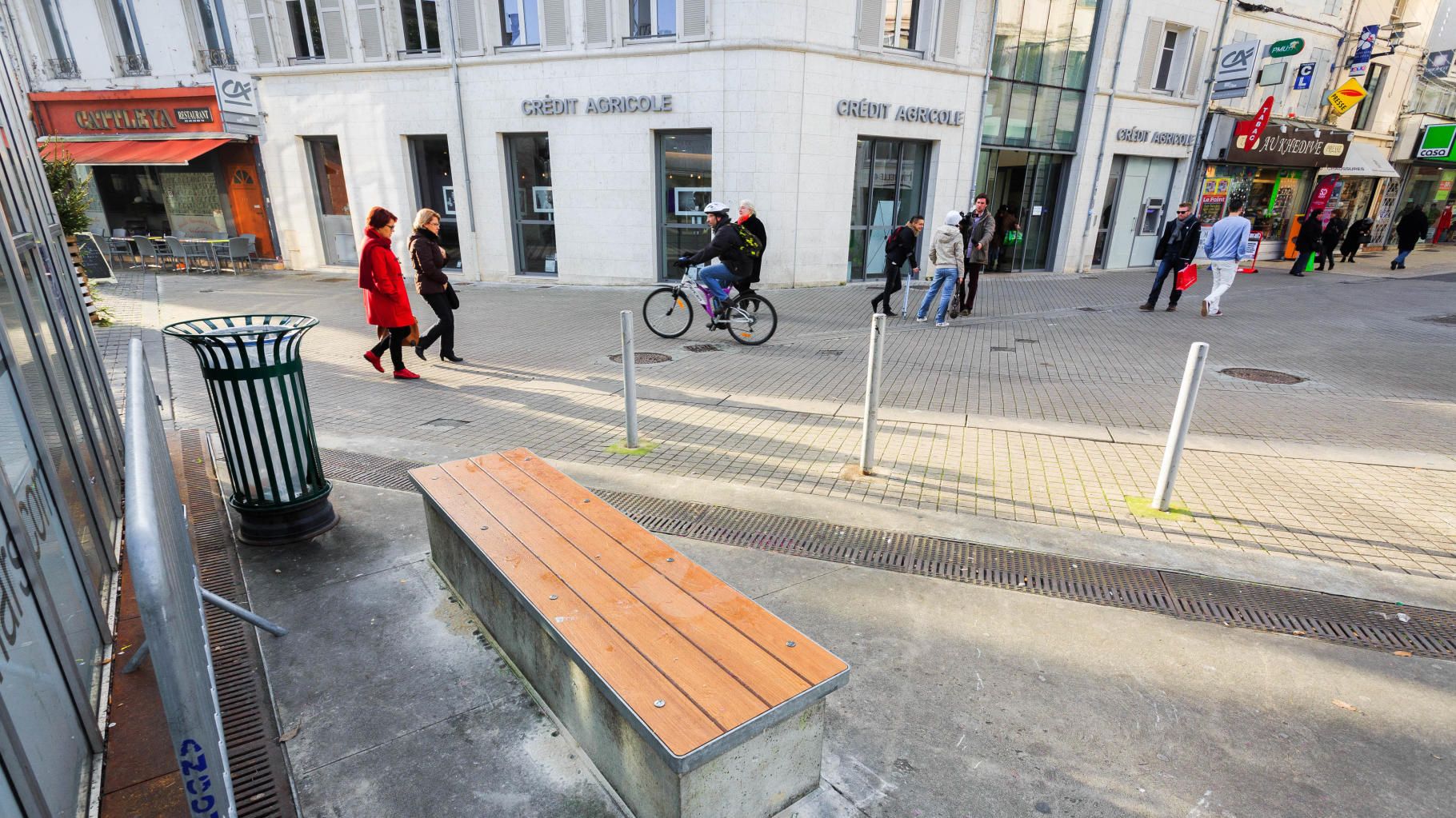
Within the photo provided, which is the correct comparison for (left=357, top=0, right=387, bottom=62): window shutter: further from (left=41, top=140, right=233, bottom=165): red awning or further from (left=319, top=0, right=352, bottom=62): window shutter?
(left=41, top=140, right=233, bottom=165): red awning

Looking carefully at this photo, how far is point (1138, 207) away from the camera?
2022cm

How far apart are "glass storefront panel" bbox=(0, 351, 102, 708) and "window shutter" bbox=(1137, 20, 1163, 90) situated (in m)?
22.5

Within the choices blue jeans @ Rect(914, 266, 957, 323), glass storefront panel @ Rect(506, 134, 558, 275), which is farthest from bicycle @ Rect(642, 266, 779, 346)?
glass storefront panel @ Rect(506, 134, 558, 275)

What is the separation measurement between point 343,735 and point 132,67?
75.6ft

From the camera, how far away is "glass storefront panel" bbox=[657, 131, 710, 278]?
14500 mm

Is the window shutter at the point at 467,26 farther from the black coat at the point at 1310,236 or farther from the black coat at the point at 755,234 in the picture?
the black coat at the point at 1310,236

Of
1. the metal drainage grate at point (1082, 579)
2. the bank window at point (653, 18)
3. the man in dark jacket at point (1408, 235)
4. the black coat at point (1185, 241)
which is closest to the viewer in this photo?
the metal drainage grate at point (1082, 579)

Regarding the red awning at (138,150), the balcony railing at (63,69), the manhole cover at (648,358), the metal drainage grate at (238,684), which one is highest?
the balcony railing at (63,69)

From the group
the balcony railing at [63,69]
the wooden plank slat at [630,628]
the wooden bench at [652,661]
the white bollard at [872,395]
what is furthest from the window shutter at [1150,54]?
the balcony railing at [63,69]

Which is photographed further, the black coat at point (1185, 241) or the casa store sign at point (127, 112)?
the casa store sign at point (127, 112)

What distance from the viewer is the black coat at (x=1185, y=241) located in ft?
40.2

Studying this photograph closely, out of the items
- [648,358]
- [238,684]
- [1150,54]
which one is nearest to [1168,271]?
[1150,54]

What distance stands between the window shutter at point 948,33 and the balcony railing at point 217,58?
55.7 feet

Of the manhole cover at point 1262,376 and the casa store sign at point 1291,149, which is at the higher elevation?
the casa store sign at point 1291,149
